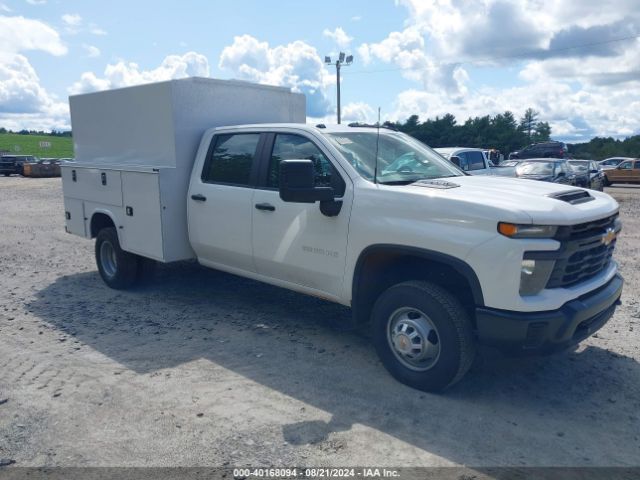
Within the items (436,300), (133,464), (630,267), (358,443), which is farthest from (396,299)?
(630,267)

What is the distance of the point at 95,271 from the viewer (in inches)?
336

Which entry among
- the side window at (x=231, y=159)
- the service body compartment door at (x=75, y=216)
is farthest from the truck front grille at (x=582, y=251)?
the service body compartment door at (x=75, y=216)

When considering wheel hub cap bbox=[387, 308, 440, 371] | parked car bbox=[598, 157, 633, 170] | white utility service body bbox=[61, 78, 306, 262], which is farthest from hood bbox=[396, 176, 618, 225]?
parked car bbox=[598, 157, 633, 170]

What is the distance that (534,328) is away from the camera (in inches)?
147

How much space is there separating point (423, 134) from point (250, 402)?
5419cm

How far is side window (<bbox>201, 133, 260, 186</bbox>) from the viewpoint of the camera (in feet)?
18.6

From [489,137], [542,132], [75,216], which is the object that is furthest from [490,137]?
[75,216]

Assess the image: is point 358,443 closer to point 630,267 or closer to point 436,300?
point 436,300

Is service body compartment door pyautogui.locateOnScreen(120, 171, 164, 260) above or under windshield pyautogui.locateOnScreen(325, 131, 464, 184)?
under

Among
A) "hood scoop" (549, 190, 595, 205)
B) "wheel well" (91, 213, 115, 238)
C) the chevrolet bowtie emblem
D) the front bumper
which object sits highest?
"hood scoop" (549, 190, 595, 205)

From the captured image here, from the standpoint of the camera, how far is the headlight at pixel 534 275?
371cm

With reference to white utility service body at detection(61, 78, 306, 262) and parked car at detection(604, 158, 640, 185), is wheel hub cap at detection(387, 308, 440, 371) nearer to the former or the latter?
white utility service body at detection(61, 78, 306, 262)

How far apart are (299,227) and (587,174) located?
18033mm

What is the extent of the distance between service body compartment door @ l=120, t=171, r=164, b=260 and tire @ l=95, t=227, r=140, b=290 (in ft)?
0.95
